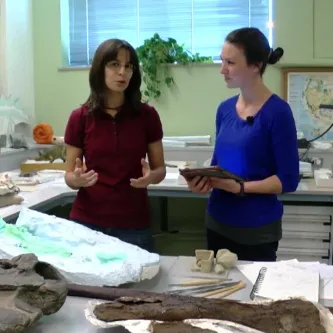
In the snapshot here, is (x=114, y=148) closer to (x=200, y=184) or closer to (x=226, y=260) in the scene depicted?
(x=200, y=184)

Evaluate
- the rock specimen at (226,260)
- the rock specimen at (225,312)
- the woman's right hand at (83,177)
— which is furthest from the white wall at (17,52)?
the rock specimen at (225,312)

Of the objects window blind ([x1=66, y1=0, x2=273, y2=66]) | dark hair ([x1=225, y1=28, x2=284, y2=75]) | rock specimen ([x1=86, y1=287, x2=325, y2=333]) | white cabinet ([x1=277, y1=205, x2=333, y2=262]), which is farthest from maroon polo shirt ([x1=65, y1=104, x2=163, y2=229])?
window blind ([x1=66, y1=0, x2=273, y2=66])

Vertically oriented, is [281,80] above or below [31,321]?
above

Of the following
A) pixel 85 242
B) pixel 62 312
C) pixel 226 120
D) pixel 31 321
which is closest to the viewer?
pixel 31 321

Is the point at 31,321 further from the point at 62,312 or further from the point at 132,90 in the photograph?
the point at 132,90

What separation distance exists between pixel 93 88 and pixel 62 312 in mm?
942

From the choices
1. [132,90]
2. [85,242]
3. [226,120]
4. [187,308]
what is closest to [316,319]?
[187,308]

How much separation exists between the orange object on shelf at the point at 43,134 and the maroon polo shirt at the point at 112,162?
1850mm

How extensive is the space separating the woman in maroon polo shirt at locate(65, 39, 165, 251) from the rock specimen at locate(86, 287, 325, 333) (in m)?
0.79

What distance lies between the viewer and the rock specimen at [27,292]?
1.04 m

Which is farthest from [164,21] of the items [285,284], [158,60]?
[285,284]

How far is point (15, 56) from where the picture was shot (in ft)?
12.2

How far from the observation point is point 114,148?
193 cm

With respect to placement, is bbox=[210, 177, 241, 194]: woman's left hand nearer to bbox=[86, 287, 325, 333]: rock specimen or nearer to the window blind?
bbox=[86, 287, 325, 333]: rock specimen
